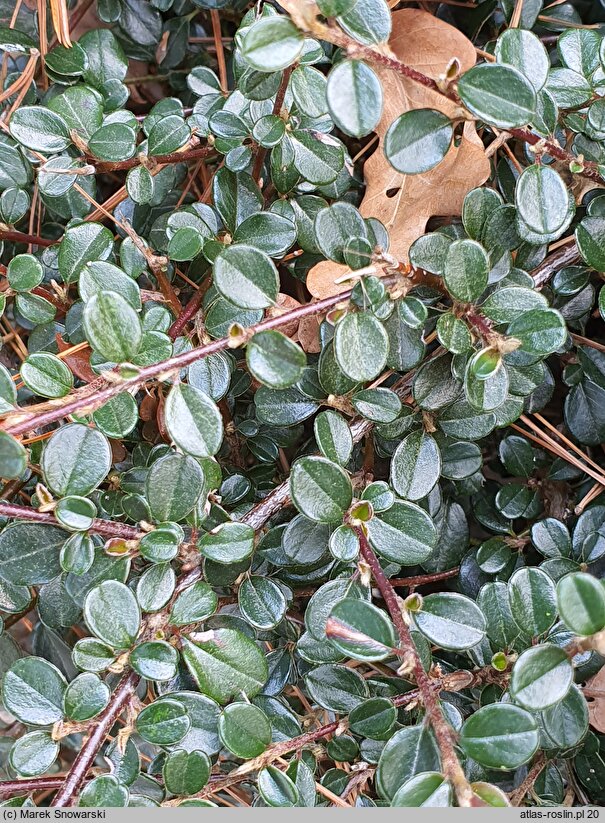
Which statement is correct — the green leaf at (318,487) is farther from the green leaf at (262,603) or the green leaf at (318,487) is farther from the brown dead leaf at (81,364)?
the brown dead leaf at (81,364)

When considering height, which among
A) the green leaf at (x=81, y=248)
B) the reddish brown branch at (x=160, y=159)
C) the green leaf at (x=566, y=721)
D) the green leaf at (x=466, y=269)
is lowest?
the green leaf at (x=566, y=721)

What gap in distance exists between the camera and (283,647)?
1219 mm

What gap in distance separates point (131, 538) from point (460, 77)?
75cm

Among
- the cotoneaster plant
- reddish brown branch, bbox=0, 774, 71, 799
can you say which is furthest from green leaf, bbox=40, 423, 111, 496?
reddish brown branch, bbox=0, 774, 71, 799

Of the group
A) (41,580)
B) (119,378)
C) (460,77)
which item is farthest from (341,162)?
(41,580)

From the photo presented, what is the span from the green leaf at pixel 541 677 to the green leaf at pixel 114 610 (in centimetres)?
50

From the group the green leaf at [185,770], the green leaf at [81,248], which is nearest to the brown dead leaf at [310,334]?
the green leaf at [81,248]

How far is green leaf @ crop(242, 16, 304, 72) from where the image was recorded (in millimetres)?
759

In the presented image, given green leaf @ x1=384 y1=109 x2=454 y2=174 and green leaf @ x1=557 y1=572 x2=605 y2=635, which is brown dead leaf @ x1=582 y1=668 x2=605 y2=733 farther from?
green leaf @ x1=384 y1=109 x2=454 y2=174

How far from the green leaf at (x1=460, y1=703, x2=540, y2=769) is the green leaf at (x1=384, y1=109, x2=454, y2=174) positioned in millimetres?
686

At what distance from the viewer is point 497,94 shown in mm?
833

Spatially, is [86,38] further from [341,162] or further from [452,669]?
[452,669]

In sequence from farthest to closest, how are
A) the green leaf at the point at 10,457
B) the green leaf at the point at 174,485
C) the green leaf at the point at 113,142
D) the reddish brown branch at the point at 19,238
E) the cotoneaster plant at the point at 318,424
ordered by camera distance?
the reddish brown branch at the point at 19,238
the green leaf at the point at 113,142
the green leaf at the point at 174,485
the cotoneaster plant at the point at 318,424
the green leaf at the point at 10,457

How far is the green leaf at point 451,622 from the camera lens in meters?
0.90
